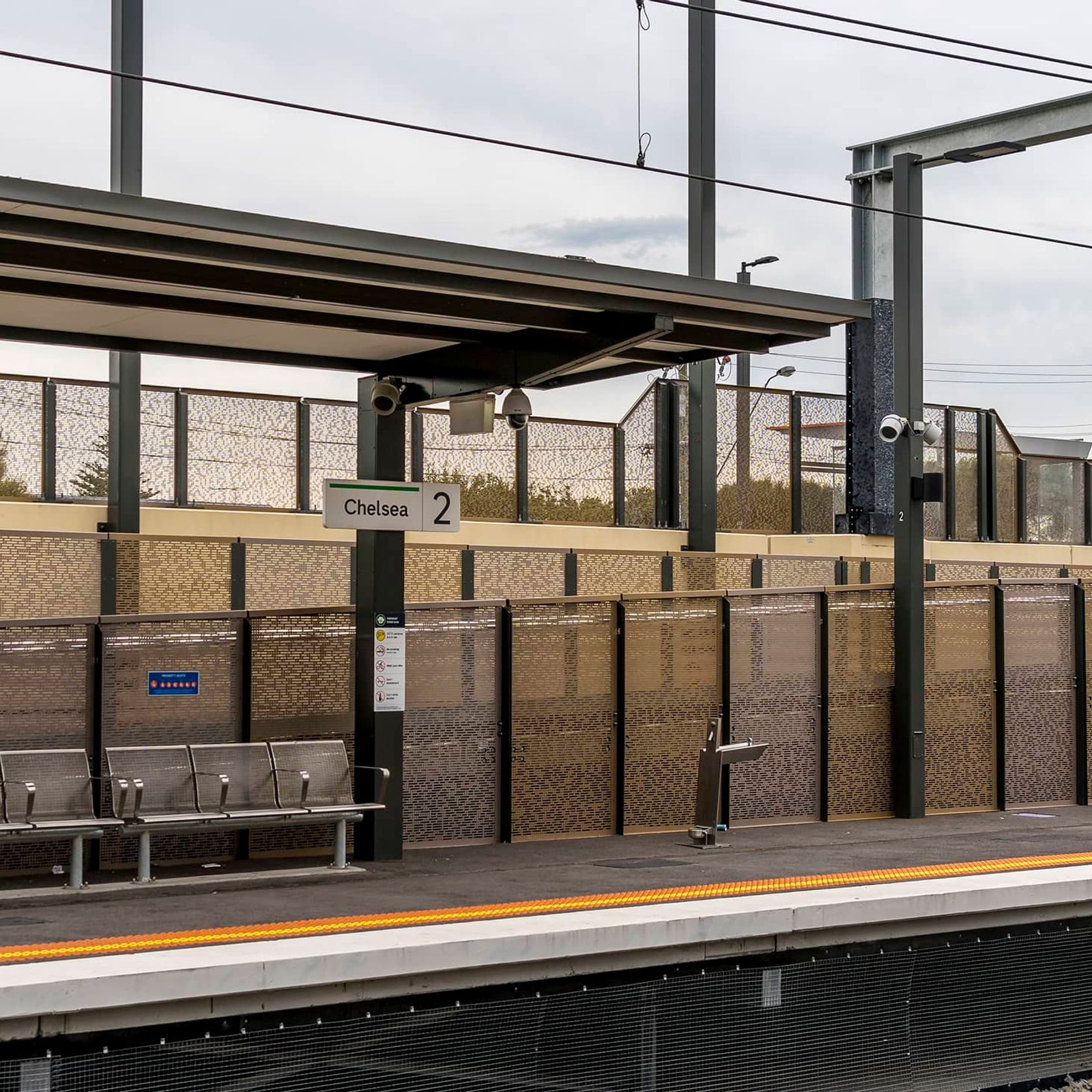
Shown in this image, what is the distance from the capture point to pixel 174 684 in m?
12.1

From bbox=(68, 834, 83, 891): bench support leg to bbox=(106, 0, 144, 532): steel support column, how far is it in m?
5.21

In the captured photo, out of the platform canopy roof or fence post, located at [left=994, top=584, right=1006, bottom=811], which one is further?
fence post, located at [left=994, top=584, right=1006, bottom=811]

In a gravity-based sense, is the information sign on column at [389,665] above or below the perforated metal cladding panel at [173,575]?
below

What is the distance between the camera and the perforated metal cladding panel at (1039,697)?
16.7m

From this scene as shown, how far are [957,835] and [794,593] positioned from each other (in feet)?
8.91

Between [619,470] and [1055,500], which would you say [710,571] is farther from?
[1055,500]

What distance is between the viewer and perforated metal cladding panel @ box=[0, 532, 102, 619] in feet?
46.5

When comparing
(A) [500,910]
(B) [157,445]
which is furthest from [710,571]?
(A) [500,910]

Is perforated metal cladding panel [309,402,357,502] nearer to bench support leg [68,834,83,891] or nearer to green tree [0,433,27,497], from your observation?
green tree [0,433,27,497]

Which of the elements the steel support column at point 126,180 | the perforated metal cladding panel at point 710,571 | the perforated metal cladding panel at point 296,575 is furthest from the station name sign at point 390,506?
the perforated metal cladding panel at point 710,571

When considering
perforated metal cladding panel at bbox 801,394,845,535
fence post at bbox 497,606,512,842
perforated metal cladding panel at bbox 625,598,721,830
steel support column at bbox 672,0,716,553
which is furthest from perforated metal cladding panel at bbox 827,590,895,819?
perforated metal cladding panel at bbox 801,394,845,535

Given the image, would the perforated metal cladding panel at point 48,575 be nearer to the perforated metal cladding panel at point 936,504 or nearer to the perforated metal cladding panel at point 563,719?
the perforated metal cladding panel at point 563,719

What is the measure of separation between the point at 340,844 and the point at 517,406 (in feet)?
11.9

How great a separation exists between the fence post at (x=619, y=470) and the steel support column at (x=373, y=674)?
9358 millimetres
